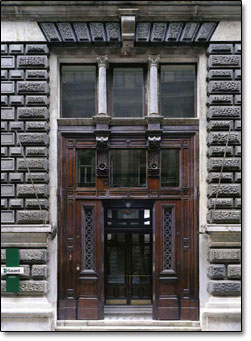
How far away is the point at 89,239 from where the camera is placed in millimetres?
8641

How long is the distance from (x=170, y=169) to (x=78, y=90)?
3331 millimetres

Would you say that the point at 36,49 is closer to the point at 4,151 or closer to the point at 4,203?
the point at 4,151

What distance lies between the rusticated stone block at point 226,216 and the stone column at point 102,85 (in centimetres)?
387

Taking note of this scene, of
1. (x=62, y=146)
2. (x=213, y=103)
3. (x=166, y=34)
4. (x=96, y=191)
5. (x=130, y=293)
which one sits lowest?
(x=130, y=293)

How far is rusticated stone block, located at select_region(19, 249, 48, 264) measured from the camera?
26.8 feet

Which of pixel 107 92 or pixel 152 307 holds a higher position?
pixel 107 92

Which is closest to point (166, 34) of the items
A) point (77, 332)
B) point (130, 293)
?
point (130, 293)

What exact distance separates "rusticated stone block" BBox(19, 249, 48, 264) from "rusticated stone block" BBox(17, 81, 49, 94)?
4073 millimetres

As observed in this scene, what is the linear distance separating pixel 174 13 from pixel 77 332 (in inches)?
329

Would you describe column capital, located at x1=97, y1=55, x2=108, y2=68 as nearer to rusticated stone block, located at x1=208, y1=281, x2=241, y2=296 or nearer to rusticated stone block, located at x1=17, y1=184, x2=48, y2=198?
rusticated stone block, located at x1=17, y1=184, x2=48, y2=198

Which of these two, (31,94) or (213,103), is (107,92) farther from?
(213,103)

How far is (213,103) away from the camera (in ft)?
27.6

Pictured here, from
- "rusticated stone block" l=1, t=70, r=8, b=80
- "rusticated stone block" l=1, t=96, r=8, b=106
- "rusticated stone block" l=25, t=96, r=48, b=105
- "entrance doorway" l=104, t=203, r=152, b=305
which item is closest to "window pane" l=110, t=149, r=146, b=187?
"entrance doorway" l=104, t=203, r=152, b=305

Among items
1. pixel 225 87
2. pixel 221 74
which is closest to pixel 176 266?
pixel 225 87
